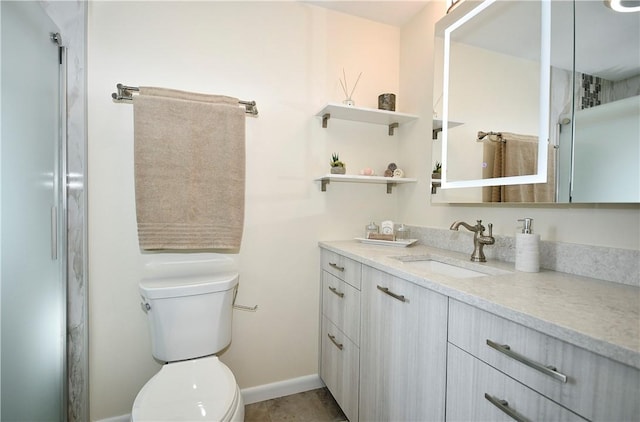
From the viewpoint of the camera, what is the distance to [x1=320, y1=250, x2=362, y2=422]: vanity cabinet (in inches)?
55.4

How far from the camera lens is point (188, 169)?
1476mm

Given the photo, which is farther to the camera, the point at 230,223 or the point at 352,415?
the point at 230,223

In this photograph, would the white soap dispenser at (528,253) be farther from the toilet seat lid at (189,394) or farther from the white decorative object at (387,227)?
the toilet seat lid at (189,394)

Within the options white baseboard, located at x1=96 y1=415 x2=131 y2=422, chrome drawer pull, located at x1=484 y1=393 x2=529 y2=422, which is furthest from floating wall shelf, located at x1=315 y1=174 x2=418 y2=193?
white baseboard, located at x1=96 y1=415 x2=131 y2=422

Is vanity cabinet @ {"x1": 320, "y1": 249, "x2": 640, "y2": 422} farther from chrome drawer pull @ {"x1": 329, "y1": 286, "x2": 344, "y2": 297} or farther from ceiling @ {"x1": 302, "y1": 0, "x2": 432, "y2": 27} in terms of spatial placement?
ceiling @ {"x1": 302, "y1": 0, "x2": 432, "y2": 27}

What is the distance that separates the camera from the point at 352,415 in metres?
1.42

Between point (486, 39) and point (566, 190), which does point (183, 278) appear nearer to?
point (566, 190)

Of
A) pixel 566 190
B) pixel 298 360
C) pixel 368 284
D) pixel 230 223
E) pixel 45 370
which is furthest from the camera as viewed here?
pixel 298 360

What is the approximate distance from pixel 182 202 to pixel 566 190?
5.38 ft

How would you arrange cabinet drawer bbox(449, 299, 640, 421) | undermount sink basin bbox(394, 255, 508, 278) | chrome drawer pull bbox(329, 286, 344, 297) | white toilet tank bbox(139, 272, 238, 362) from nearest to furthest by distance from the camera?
cabinet drawer bbox(449, 299, 640, 421), undermount sink basin bbox(394, 255, 508, 278), white toilet tank bbox(139, 272, 238, 362), chrome drawer pull bbox(329, 286, 344, 297)

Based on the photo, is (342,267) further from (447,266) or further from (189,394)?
(189,394)

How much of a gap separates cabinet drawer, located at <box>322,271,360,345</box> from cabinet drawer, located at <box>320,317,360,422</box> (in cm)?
5

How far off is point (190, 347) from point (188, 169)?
860mm

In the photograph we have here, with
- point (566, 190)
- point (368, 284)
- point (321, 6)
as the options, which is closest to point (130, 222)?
point (368, 284)
